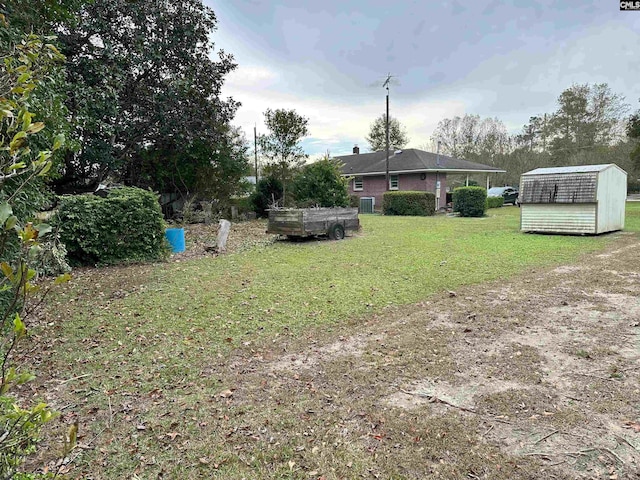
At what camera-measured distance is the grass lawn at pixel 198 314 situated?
2.77m

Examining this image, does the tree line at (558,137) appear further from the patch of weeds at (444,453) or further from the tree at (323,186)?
the patch of weeds at (444,453)

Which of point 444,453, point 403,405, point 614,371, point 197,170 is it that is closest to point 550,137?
point 197,170

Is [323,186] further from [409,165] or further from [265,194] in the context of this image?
[409,165]

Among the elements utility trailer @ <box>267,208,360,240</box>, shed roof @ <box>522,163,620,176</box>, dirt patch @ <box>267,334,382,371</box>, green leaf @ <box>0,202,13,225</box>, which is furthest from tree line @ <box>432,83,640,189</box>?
green leaf @ <box>0,202,13,225</box>

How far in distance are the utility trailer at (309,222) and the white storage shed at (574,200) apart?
Result: 6.32 m

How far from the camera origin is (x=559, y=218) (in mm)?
12469

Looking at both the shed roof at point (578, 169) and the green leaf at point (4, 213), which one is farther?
the shed roof at point (578, 169)

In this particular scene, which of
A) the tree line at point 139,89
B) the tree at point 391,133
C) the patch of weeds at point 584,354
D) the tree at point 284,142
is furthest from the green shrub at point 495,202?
the patch of weeds at point 584,354

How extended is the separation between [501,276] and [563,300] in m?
1.56

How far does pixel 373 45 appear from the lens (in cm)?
1155

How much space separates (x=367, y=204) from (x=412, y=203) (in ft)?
19.4

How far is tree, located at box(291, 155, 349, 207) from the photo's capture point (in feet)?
49.8

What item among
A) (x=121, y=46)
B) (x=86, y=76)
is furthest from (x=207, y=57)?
(x=86, y=76)

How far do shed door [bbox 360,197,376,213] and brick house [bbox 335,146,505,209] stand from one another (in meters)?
0.53
